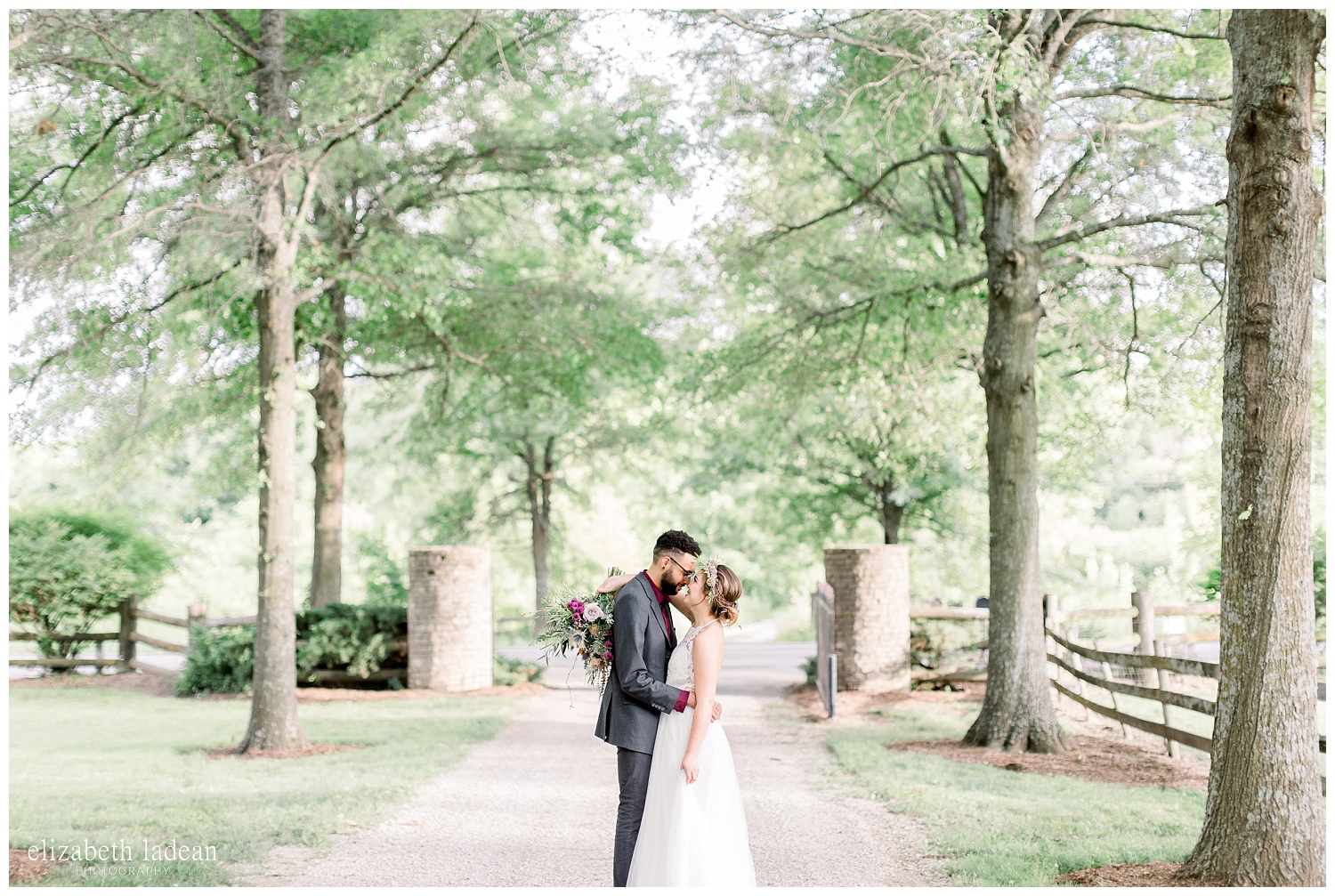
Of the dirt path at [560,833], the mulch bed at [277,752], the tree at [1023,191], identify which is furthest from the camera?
the mulch bed at [277,752]

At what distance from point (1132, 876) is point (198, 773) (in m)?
7.58

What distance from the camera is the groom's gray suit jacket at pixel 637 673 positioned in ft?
17.1

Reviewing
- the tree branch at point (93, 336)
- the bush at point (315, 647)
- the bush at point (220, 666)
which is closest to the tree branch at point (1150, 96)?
the tree branch at point (93, 336)

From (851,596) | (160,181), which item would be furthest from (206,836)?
(851,596)

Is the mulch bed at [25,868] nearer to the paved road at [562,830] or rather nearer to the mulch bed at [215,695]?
the paved road at [562,830]

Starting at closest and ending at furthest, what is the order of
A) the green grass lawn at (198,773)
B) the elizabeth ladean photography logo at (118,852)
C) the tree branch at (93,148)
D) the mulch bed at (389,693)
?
the elizabeth ladean photography logo at (118,852)
the green grass lawn at (198,773)
the tree branch at (93,148)
the mulch bed at (389,693)

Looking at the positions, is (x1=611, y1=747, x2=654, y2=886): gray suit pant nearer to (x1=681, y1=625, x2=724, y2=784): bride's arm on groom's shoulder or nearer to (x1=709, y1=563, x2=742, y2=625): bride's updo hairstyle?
(x1=681, y1=625, x2=724, y2=784): bride's arm on groom's shoulder

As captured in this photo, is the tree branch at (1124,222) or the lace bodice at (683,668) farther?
the tree branch at (1124,222)

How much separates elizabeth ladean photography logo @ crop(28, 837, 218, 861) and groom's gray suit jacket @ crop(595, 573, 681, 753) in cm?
299

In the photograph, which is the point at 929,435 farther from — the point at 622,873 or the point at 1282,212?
the point at 622,873

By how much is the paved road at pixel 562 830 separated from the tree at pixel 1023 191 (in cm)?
237

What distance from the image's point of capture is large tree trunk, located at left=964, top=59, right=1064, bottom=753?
36.6 feet

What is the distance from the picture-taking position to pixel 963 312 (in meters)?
14.8

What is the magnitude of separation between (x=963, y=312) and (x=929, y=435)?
7.85 ft
